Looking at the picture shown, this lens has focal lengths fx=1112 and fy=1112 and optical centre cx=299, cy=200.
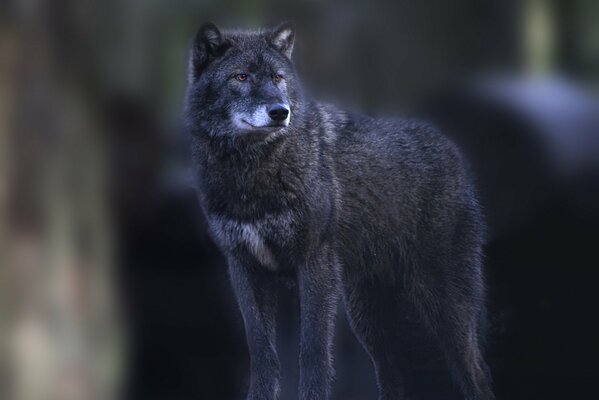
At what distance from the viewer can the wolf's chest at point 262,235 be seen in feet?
21.8

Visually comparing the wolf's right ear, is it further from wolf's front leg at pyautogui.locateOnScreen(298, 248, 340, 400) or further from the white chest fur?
wolf's front leg at pyautogui.locateOnScreen(298, 248, 340, 400)

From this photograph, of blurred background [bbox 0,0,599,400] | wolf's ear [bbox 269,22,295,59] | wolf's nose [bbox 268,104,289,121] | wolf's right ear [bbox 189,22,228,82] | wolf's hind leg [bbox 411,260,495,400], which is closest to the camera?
wolf's nose [bbox 268,104,289,121]

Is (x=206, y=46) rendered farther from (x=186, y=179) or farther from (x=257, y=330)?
(x=257, y=330)

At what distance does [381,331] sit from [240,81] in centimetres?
194

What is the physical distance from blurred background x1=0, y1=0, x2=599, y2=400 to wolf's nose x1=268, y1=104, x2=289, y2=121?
2.72 feet

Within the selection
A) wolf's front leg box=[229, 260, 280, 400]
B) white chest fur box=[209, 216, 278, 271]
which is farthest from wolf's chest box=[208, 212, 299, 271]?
wolf's front leg box=[229, 260, 280, 400]

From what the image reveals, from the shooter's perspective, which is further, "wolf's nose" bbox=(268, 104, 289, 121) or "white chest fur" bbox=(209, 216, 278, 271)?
"white chest fur" bbox=(209, 216, 278, 271)

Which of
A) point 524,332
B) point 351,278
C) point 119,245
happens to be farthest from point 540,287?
point 119,245

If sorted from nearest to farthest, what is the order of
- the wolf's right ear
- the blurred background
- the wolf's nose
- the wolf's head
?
1. the wolf's nose
2. the wolf's head
3. the wolf's right ear
4. the blurred background

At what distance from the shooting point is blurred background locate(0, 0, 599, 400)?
704 cm

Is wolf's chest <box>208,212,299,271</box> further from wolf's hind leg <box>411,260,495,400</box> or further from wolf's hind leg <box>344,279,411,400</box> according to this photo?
wolf's hind leg <box>411,260,495,400</box>

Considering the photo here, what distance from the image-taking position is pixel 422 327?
7.34 meters

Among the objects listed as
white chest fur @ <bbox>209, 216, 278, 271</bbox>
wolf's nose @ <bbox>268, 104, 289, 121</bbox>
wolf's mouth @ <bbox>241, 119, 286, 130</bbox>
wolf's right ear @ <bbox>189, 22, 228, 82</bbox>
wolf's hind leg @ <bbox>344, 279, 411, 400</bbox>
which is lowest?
wolf's hind leg @ <bbox>344, 279, 411, 400</bbox>

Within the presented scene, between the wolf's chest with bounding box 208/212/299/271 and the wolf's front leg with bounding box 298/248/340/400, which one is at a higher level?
the wolf's chest with bounding box 208/212/299/271
